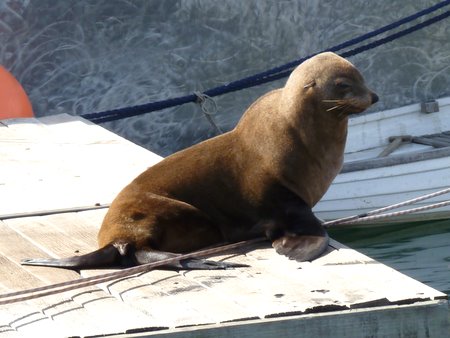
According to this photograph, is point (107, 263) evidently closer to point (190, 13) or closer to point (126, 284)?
point (126, 284)

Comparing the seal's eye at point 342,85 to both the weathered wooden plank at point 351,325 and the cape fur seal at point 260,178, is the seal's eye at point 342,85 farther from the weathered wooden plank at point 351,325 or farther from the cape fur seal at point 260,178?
the weathered wooden plank at point 351,325

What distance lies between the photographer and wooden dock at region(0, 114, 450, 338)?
3.61 m

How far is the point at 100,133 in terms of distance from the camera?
6.96 meters

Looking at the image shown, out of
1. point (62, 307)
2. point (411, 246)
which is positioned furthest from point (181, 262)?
point (411, 246)

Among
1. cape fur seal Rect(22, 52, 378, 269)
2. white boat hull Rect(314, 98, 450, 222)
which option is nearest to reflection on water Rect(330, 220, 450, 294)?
white boat hull Rect(314, 98, 450, 222)

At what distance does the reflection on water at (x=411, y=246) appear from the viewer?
723 centimetres

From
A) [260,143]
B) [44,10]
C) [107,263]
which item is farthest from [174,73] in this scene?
[107,263]

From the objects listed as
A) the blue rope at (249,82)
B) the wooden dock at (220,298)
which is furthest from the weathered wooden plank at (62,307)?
the blue rope at (249,82)

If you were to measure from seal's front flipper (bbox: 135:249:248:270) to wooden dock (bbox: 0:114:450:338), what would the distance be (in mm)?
43

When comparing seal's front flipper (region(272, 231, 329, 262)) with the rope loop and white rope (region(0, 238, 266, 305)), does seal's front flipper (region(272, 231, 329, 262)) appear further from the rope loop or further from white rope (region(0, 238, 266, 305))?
the rope loop

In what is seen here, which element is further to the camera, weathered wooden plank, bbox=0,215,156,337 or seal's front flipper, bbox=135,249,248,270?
seal's front flipper, bbox=135,249,248,270

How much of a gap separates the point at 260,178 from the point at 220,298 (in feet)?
3.28

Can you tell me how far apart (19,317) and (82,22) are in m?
5.00

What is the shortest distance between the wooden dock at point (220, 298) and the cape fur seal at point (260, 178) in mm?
171
